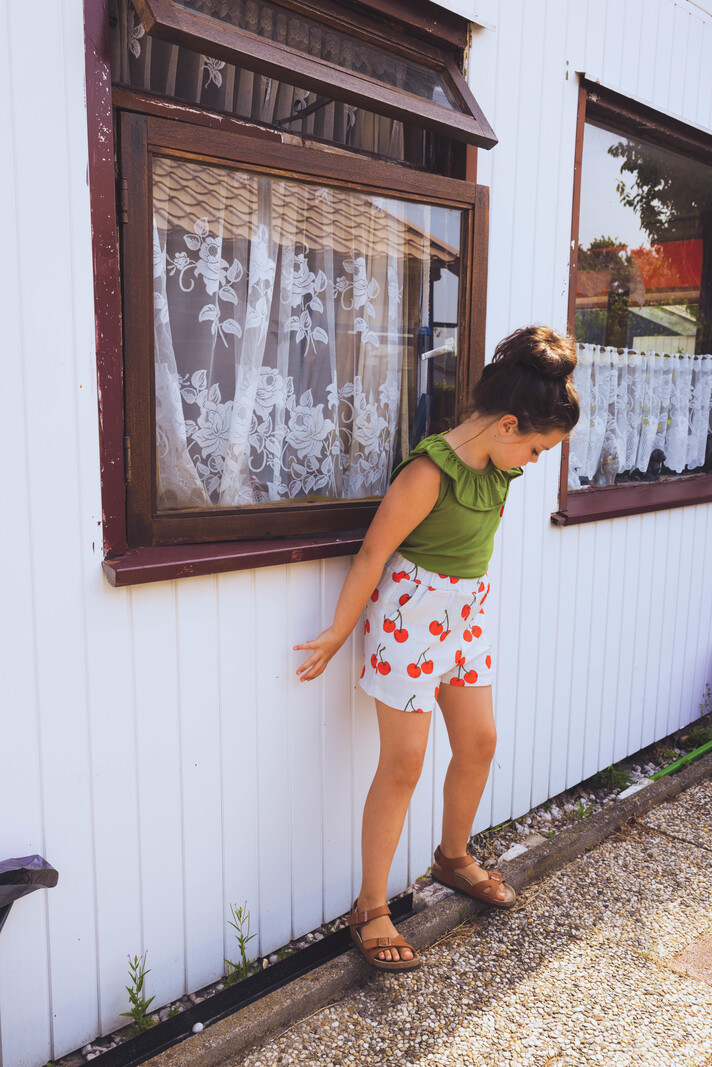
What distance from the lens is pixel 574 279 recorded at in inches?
120

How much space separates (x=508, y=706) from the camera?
2998mm

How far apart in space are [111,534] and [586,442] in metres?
2.23

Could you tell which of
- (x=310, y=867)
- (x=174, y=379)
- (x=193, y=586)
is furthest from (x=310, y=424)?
(x=310, y=867)

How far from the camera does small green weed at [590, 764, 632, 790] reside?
353 cm

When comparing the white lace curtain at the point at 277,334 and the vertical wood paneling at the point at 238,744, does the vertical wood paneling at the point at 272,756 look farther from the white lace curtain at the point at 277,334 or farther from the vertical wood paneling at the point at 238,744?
the white lace curtain at the point at 277,334

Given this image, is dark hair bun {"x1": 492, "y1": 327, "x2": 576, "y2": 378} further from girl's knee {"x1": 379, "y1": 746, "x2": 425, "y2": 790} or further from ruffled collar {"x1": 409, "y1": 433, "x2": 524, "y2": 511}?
girl's knee {"x1": 379, "y1": 746, "x2": 425, "y2": 790}

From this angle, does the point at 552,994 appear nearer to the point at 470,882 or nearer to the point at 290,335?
the point at 470,882

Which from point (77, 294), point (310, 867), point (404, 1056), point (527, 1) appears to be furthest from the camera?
point (527, 1)

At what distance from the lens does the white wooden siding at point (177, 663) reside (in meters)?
1.72

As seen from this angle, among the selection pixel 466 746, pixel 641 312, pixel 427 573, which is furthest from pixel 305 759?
pixel 641 312

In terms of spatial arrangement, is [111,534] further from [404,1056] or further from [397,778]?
[404,1056]

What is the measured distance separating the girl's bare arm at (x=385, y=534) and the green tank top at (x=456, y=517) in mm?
38

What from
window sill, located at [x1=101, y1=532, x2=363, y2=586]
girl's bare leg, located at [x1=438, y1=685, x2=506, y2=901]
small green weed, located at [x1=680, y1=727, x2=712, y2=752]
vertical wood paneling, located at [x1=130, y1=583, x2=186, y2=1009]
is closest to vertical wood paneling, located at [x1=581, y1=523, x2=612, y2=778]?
small green weed, located at [x1=680, y1=727, x2=712, y2=752]

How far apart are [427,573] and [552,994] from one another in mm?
1218
